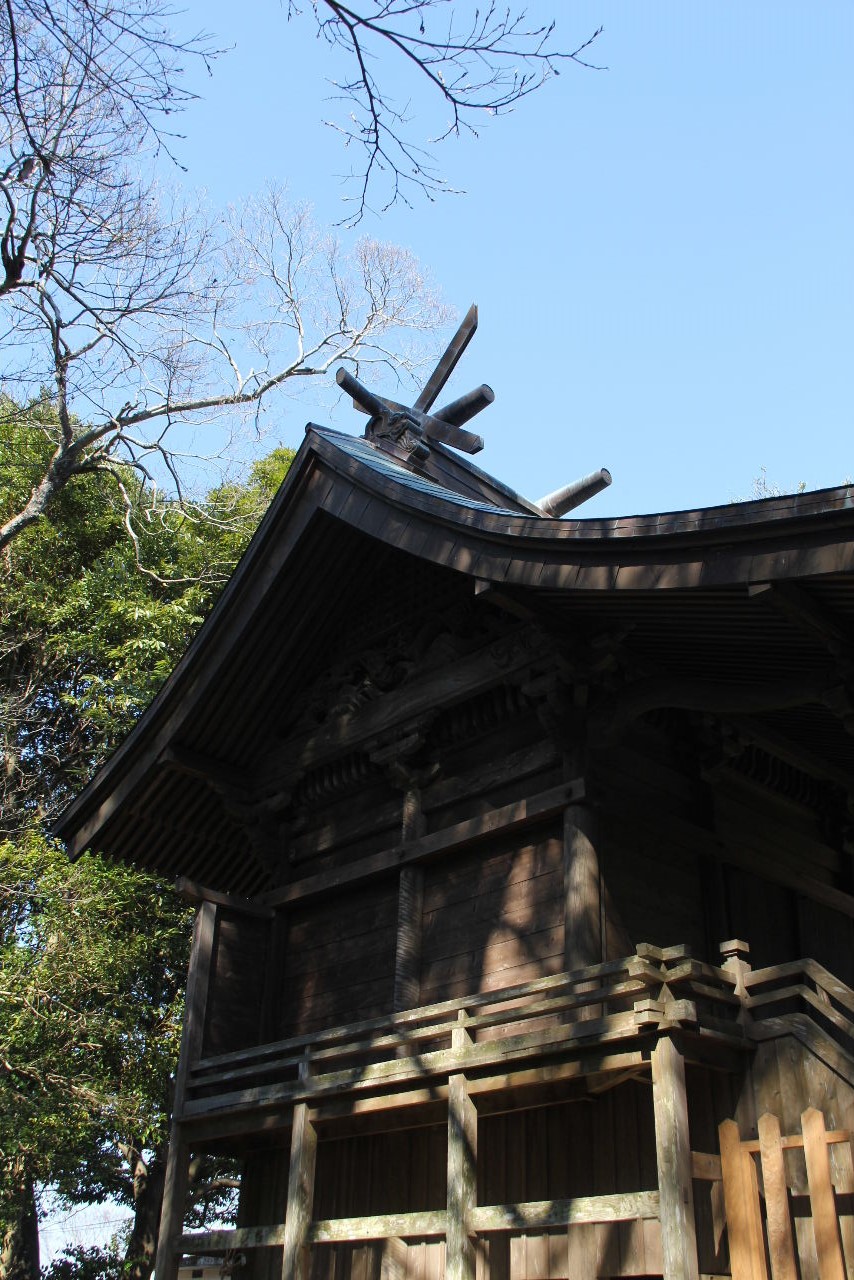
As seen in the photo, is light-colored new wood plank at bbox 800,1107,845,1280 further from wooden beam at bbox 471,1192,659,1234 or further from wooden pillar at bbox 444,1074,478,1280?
wooden pillar at bbox 444,1074,478,1280

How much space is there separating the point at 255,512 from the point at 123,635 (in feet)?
11.8

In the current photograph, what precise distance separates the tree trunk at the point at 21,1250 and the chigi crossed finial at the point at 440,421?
14.6 meters

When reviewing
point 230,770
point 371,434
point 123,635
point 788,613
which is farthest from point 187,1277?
point 123,635

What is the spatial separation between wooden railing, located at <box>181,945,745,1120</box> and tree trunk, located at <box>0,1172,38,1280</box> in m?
13.9

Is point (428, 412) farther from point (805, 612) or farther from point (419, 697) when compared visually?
point (805, 612)

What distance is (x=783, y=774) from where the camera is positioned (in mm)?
9656

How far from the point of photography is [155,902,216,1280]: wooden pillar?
8852mm

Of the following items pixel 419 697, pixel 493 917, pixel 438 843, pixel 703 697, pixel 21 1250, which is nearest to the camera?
pixel 703 697

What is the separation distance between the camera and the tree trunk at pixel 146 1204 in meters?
20.0

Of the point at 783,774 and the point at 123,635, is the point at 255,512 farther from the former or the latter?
the point at 783,774

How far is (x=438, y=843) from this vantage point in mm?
8984

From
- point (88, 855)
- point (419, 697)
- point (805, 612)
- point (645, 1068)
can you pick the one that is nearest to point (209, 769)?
point (419, 697)

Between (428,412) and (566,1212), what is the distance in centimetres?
975

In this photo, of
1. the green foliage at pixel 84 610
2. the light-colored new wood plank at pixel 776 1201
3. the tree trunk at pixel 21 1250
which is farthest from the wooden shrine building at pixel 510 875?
the tree trunk at pixel 21 1250
